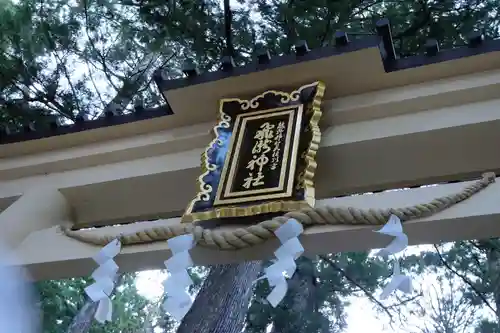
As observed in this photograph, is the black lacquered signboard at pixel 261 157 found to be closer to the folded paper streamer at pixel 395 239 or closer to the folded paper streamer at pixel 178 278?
the folded paper streamer at pixel 178 278

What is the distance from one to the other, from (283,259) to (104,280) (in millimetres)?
543

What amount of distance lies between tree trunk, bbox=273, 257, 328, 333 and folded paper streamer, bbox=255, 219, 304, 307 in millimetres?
2616

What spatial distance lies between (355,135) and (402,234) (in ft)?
1.91

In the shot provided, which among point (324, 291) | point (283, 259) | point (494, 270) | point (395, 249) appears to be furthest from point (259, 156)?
point (324, 291)

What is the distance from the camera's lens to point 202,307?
2.96 meters

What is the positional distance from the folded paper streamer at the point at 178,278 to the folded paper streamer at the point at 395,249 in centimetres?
50

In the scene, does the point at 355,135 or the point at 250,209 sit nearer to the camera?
the point at 250,209

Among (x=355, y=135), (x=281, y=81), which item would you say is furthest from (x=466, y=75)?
(x=281, y=81)

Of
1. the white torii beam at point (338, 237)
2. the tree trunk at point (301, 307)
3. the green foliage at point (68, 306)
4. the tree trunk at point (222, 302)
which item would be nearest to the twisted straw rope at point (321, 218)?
the white torii beam at point (338, 237)

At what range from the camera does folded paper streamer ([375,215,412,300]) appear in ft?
4.02

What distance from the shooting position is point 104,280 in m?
1.48

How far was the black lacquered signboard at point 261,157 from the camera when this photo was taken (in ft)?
4.99

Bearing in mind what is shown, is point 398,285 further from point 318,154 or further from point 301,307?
point 301,307

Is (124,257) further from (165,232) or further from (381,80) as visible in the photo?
(381,80)
